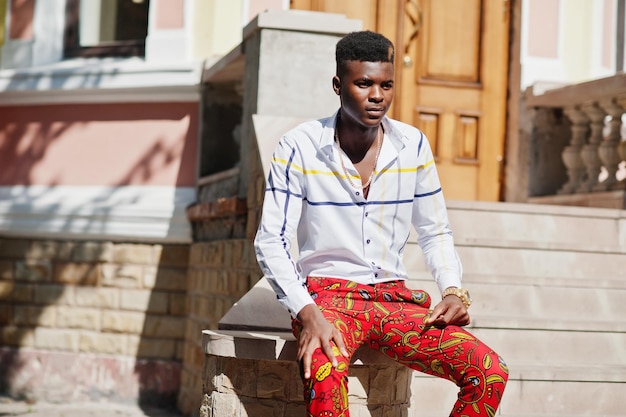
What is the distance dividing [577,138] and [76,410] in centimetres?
431

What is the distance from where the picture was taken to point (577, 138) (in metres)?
8.06

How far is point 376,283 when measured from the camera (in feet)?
11.8

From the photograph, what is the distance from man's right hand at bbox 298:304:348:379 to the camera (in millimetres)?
3211

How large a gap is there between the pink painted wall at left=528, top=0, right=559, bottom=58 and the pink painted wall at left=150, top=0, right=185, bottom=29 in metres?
3.05

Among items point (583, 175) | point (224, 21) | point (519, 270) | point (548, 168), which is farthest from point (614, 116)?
point (224, 21)

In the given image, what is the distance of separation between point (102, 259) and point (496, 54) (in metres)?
3.62

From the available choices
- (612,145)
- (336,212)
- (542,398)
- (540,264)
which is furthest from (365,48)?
(612,145)

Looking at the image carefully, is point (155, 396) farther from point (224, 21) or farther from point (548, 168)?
point (548, 168)

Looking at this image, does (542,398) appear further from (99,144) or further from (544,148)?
(99,144)

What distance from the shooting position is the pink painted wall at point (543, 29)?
9258 mm

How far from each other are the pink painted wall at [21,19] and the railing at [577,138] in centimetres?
427

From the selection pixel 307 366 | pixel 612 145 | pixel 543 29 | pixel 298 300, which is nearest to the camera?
pixel 307 366

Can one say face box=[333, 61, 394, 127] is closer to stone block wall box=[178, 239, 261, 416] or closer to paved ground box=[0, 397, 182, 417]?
stone block wall box=[178, 239, 261, 416]

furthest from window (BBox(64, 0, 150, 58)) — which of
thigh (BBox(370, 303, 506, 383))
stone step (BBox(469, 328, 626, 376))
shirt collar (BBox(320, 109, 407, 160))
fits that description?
thigh (BBox(370, 303, 506, 383))
